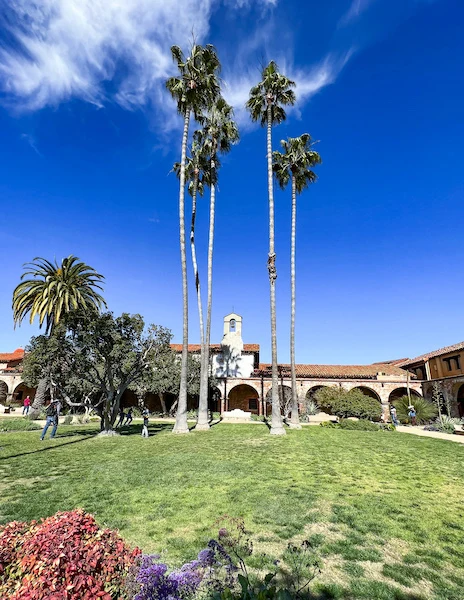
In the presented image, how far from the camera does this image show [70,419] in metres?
26.4

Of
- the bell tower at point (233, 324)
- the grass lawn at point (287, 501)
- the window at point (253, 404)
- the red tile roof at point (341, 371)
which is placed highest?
the bell tower at point (233, 324)

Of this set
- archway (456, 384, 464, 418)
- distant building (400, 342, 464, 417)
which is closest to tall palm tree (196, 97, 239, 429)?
distant building (400, 342, 464, 417)

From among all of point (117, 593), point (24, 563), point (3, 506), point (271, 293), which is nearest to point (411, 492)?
point (117, 593)

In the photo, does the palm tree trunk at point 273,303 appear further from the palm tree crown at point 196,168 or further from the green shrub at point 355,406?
the green shrub at point 355,406

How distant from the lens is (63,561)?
2.54 metres

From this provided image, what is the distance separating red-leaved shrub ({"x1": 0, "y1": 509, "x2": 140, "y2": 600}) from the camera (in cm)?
236

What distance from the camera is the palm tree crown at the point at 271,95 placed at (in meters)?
21.0

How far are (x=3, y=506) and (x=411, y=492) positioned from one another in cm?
880

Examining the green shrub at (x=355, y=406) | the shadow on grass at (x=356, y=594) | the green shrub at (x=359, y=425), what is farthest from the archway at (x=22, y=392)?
the shadow on grass at (x=356, y=594)

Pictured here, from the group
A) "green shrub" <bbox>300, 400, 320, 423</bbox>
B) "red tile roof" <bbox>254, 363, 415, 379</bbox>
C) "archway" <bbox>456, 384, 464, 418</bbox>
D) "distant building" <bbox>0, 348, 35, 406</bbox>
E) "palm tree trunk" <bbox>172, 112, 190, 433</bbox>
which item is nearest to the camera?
"palm tree trunk" <bbox>172, 112, 190, 433</bbox>

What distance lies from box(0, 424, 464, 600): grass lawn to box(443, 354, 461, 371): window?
78.9 ft

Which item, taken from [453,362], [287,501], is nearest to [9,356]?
[287,501]

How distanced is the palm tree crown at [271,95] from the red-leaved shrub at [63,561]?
2386 centimetres

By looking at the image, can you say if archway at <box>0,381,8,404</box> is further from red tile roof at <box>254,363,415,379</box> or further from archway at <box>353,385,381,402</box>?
archway at <box>353,385,381,402</box>
